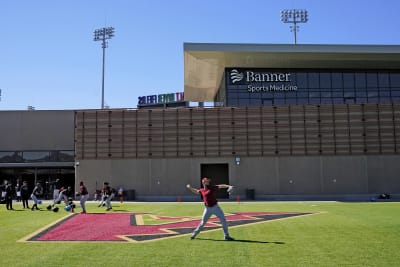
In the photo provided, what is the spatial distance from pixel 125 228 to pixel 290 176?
1083 inches

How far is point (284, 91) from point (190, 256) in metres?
37.7

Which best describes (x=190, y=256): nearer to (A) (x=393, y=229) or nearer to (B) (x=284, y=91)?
(A) (x=393, y=229)

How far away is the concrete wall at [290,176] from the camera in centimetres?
4206

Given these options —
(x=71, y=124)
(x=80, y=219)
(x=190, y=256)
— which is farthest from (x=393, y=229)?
(x=71, y=124)

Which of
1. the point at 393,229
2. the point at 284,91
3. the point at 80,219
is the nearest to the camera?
the point at 393,229

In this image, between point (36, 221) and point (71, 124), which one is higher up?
point (71, 124)

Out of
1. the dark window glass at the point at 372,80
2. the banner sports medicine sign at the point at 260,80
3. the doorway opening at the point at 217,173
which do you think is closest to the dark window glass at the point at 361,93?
the dark window glass at the point at 372,80

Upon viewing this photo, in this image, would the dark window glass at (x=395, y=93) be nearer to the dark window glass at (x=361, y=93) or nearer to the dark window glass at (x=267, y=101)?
the dark window glass at (x=361, y=93)

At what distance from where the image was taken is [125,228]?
16875 mm

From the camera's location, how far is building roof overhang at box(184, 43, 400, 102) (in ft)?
146

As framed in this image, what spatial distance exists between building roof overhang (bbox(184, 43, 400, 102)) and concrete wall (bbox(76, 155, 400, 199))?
33.2 feet

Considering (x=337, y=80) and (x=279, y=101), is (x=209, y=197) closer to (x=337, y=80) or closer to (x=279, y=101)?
(x=279, y=101)

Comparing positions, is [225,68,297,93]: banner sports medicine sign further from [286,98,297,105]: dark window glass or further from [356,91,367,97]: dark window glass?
[356,91,367,97]: dark window glass

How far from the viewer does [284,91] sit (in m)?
47.1
